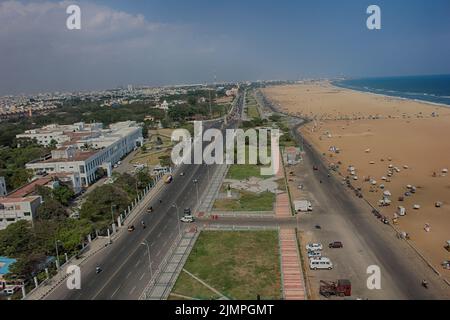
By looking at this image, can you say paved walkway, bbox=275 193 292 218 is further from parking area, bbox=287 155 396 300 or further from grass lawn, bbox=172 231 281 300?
grass lawn, bbox=172 231 281 300

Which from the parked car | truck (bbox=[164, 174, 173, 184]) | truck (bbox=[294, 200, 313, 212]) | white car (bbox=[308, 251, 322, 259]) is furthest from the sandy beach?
truck (bbox=[164, 174, 173, 184])

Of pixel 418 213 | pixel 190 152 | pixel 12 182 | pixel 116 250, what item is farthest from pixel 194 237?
pixel 190 152

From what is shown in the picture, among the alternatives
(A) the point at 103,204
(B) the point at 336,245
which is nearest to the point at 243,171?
(A) the point at 103,204

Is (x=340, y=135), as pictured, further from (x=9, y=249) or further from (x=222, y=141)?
(x=9, y=249)

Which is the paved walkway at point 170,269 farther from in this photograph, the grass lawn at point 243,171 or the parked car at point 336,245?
the grass lawn at point 243,171

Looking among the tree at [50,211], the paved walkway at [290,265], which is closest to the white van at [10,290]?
the tree at [50,211]

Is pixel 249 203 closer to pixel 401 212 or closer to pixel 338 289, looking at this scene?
pixel 401 212
